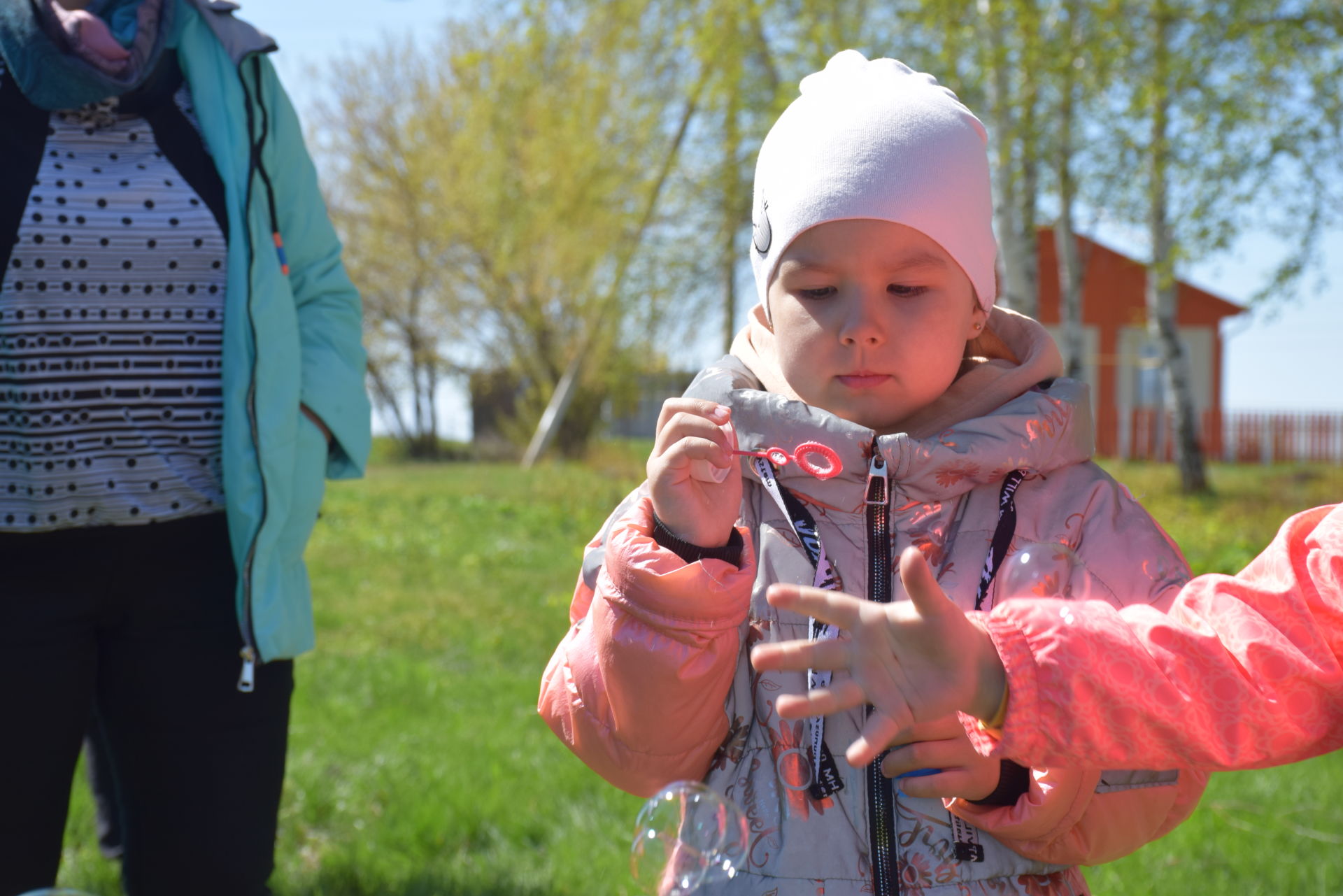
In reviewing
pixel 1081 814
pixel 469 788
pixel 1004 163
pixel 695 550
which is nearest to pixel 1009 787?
pixel 1081 814

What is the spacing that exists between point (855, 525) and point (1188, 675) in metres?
0.49

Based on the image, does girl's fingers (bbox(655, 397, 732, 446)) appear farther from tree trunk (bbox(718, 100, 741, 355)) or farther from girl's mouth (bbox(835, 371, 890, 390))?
tree trunk (bbox(718, 100, 741, 355))

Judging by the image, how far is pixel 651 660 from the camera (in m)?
1.47

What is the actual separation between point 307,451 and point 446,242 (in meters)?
22.0

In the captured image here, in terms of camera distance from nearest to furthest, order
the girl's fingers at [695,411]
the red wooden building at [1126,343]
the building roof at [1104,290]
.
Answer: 1. the girl's fingers at [695,411]
2. the red wooden building at [1126,343]
3. the building roof at [1104,290]

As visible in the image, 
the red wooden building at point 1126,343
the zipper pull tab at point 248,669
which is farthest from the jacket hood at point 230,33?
the red wooden building at point 1126,343

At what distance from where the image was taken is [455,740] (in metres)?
4.28

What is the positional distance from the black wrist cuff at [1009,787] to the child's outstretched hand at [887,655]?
31 cm

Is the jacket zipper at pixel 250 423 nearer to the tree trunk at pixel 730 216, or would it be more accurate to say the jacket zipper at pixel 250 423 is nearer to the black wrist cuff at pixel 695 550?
the black wrist cuff at pixel 695 550

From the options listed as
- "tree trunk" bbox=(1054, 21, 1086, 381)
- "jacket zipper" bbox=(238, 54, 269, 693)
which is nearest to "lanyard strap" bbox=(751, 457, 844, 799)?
"jacket zipper" bbox=(238, 54, 269, 693)

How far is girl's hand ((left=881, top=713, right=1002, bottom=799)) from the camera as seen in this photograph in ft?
4.29

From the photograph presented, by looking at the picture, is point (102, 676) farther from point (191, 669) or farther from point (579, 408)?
point (579, 408)

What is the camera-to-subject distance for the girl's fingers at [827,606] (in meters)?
1.17

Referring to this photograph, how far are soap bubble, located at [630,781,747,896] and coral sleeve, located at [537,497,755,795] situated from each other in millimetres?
51
